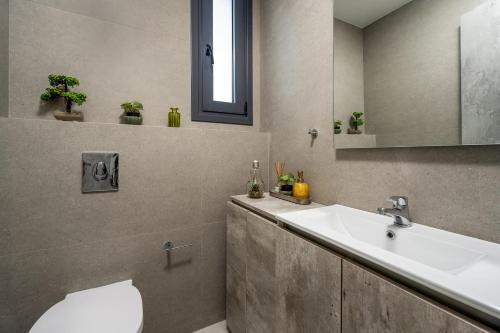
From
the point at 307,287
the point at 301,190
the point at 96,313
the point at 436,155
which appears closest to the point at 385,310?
the point at 307,287

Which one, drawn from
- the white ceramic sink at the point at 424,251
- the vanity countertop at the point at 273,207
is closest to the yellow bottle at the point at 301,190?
the vanity countertop at the point at 273,207

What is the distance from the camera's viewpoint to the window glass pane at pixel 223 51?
5.16 ft

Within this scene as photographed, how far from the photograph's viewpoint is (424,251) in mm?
647

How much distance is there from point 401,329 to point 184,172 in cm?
119

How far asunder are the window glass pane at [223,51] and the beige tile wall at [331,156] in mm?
271

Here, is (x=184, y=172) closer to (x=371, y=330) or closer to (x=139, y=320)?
(x=139, y=320)

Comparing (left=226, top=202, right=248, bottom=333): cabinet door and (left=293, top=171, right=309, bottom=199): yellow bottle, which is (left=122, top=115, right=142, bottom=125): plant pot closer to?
(left=226, top=202, right=248, bottom=333): cabinet door

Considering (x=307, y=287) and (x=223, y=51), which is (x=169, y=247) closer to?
(x=307, y=287)

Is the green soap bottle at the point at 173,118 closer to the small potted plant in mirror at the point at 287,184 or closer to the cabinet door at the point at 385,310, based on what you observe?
the small potted plant in mirror at the point at 287,184

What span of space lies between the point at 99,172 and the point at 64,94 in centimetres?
43

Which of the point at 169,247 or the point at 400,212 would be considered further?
the point at 169,247

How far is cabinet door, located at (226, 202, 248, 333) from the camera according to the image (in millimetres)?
1140

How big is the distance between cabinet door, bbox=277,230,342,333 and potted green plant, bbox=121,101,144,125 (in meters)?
1.04

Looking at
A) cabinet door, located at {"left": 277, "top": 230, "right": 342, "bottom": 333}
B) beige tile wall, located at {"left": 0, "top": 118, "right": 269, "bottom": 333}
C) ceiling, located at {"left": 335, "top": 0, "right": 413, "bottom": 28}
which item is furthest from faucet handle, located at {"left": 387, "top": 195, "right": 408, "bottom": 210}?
beige tile wall, located at {"left": 0, "top": 118, "right": 269, "bottom": 333}
